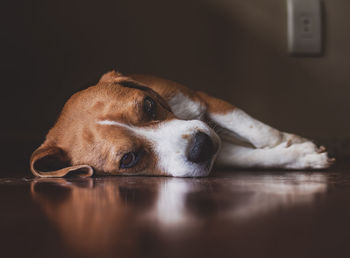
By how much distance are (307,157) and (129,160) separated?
0.63 metres

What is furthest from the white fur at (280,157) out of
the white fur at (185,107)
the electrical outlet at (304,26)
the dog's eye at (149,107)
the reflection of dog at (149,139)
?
the electrical outlet at (304,26)

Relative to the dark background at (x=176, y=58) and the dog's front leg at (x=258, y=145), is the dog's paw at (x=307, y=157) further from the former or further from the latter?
the dark background at (x=176, y=58)

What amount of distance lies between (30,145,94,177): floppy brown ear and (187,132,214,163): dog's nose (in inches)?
13.8

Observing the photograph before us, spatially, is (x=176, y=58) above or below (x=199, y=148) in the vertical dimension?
above

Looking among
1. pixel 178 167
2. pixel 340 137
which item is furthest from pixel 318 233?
pixel 340 137

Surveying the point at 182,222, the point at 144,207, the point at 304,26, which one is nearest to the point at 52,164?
the point at 144,207

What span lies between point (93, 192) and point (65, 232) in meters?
0.38

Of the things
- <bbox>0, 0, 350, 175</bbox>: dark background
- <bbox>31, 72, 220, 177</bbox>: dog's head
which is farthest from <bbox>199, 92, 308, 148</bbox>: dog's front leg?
<bbox>0, 0, 350, 175</bbox>: dark background

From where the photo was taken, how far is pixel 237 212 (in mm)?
604

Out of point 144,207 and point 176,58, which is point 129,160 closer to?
point 144,207

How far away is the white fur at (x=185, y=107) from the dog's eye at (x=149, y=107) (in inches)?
7.9

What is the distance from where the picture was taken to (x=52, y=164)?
4.74 feet

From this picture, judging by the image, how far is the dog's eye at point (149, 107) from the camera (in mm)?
1389

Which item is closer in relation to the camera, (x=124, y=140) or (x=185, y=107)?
(x=124, y=140)
